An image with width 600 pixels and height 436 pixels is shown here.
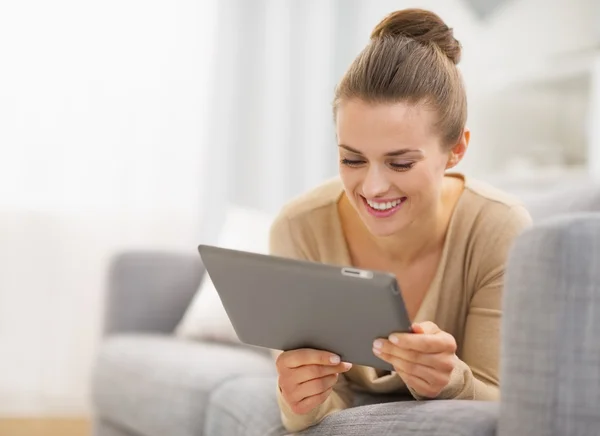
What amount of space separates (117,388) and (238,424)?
0.76 m

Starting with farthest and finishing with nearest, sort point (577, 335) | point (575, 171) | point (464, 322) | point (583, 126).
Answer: point (583, 126), point (575, 171), point (464, 322), point (577, 335)

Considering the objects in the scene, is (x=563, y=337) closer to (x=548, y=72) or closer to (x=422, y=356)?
(x=422, y=356)

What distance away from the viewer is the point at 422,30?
4.91 feet

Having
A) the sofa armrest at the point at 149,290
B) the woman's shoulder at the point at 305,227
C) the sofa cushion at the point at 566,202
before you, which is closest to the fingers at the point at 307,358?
the woman's shoulder at the point at 305,227

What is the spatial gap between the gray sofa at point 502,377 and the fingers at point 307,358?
0.34 feet

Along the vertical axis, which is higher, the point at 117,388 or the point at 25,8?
the point at 25,8

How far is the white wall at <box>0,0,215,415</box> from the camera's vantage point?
137 inches

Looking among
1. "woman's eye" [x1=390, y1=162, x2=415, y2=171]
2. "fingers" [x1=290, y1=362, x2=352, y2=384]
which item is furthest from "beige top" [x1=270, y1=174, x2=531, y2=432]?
"woman's eye" [x1=390, y1=162, x2=415, y2=171]

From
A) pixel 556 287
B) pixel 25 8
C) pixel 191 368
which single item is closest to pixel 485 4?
pixel 25 8

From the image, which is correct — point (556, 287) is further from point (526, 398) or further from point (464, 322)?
point (464, 322)

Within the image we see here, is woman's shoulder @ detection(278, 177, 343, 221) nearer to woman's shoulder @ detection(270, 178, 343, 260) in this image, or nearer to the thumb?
woman's shoulder @ detection(270, 178, 343, 260)

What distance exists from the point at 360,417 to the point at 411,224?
41cm

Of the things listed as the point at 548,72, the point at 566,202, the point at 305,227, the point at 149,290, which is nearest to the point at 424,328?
the point at 305,227

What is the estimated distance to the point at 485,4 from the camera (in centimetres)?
363
